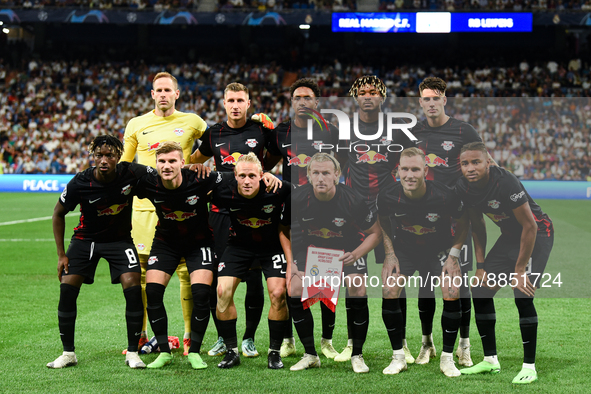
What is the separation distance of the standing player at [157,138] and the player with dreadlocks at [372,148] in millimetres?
1552

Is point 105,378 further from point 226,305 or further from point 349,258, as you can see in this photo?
point 349,258

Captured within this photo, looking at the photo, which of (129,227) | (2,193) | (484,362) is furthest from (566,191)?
(2,193)

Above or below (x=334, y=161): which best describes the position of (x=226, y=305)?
below

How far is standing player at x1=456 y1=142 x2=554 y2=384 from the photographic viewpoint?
14.9 feet

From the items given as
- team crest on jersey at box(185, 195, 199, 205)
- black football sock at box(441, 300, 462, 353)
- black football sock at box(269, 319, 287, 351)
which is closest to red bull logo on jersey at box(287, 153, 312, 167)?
team crest on jersey at box(185, 195, 199, 205)

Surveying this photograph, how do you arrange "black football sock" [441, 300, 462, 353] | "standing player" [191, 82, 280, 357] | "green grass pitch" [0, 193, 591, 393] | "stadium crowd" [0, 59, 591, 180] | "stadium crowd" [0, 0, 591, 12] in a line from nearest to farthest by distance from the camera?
1. "green grass pitch" [0, 193, 591, 393]
2. "black football sock" [441, 300, 462, 353]
3. "standing player" [191, 82, 280, 357]
4. "stadium crowd" [0, 59, 591, 180]
5. "stadium crowd" [0, 0, 591, 12]

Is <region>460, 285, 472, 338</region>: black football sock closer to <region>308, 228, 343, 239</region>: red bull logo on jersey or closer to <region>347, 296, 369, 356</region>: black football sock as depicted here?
<region>347, 296, 369, 356</region>: black football sock

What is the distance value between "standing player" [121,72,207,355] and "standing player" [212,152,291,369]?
2.17 ft

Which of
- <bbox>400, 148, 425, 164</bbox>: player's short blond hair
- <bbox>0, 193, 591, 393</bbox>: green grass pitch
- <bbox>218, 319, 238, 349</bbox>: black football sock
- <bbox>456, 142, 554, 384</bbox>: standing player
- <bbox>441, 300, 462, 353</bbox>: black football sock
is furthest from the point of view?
<bbox>218, 319, 238, 349</bbox>: black football sock

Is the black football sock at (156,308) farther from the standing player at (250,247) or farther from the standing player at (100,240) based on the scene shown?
the standing player at (250,247)

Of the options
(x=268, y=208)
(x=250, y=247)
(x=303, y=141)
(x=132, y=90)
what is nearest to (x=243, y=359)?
(x=250, y=247)

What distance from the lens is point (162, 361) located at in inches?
193

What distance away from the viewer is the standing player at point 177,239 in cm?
489

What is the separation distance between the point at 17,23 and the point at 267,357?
30.4 metres
